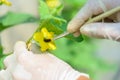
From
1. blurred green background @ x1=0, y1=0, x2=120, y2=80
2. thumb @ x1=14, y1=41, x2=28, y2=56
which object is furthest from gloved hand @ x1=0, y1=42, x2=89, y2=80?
blurred green background @ x1=0, y1=0, x2=120, y2=80

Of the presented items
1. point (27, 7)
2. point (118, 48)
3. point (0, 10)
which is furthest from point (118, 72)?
point (0, 10)

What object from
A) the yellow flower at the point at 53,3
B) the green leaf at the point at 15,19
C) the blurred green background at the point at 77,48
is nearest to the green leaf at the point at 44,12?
the green leaf at the point at 15,19

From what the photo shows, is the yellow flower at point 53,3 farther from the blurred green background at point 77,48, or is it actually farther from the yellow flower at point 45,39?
the yellow flower at point 45,39

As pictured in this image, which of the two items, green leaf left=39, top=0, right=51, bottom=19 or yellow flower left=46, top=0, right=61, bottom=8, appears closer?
green leaf left=39, top=0, right=51, bottom=19

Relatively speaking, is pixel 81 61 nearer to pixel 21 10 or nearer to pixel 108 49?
pixel 108 49

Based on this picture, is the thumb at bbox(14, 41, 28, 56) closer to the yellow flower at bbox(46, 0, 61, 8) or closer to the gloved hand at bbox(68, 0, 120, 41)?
the gloved hand at bbox(68, 0, 120, 41)

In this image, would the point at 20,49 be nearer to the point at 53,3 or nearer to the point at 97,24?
the point at 97,24
